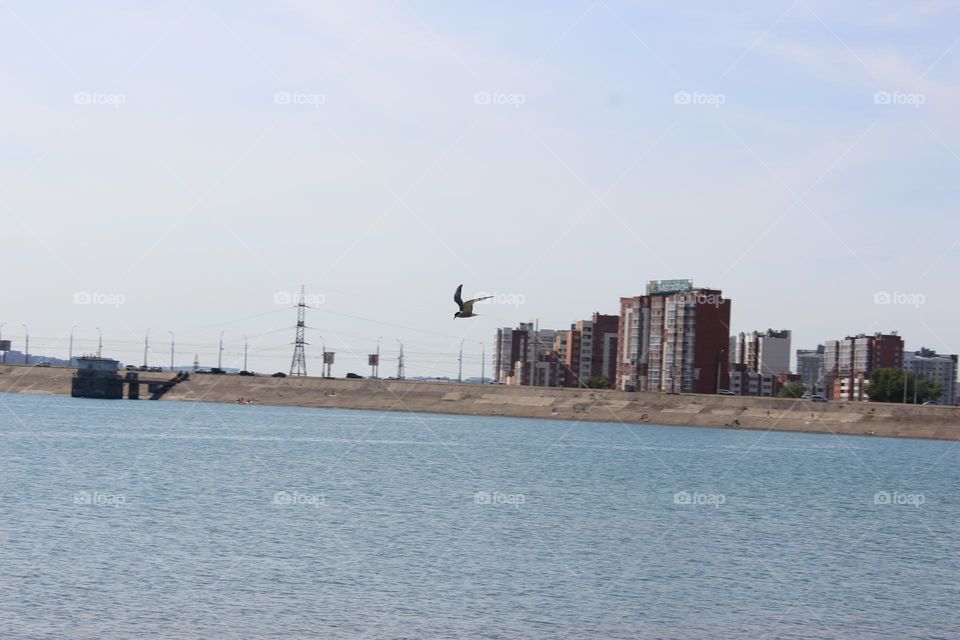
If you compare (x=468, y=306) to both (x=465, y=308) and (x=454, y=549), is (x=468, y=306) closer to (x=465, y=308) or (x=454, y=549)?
(x=465, y=308)

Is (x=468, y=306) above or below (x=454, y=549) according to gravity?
above

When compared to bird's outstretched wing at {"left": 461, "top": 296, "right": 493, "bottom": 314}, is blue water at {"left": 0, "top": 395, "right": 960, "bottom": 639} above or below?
below

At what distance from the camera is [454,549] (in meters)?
49.8

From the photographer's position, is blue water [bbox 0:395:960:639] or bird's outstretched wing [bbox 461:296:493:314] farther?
bird's outstretched wing [bbox 461:296:493:314]

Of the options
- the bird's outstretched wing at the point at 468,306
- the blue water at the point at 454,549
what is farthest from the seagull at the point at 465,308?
the blue water at the point at 454,549

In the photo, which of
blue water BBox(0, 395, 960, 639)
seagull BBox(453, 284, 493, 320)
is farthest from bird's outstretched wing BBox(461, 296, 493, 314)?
blue water BBox(0, 395, 960, 639)

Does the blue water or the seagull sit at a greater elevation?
the seagull

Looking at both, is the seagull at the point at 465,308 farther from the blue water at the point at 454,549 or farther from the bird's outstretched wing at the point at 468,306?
the blue water at the point at 454,549

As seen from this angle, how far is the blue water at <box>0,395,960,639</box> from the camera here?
36.3 m

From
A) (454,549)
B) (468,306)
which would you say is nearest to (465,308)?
(468,306)

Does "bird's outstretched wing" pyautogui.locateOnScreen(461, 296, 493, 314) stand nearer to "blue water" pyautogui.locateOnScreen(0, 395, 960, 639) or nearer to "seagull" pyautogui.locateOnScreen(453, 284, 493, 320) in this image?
A: "seagull" pyautogui.locateOnScreen(453, 284, 493, 320)

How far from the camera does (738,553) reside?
53.6 m

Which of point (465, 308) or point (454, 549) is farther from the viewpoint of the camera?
point (454, 549)

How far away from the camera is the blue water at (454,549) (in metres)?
36.3
